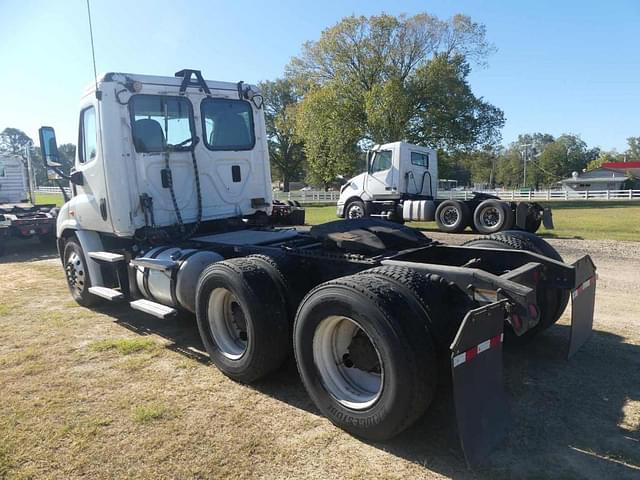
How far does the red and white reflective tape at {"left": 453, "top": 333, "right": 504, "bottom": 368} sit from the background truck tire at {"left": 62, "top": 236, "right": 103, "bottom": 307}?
5.45 m

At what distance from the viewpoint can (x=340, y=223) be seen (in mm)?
4914

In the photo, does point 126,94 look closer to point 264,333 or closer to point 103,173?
point 103,173

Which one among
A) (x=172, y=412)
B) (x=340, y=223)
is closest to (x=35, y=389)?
(x=172, y=412)

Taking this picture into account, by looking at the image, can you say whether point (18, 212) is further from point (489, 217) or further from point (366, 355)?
point (366, 355)

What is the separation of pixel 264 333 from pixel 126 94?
3.56 metres

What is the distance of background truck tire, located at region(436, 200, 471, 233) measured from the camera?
1526cm

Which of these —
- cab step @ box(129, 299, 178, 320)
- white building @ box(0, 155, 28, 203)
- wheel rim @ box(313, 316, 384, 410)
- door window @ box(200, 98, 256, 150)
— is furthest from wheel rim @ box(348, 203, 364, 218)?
wheel rim @ box(313, 316, 384, 410)

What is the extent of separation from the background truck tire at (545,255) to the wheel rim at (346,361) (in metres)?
1.84

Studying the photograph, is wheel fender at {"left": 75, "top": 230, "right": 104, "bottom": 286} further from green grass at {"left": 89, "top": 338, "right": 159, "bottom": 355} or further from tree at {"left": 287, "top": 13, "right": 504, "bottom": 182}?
tree at {"left": 287, "top": 13, "right": 504, "bottom": 182}

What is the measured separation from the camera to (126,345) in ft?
17.1

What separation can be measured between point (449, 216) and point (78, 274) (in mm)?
11768

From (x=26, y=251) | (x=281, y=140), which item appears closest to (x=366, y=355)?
(x=26, y=251)

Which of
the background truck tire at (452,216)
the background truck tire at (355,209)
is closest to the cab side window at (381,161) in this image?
the background truck tire at (355,209)

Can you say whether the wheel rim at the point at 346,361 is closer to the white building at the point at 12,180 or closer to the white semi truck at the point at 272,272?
the white semi truck at the point at 272,272
